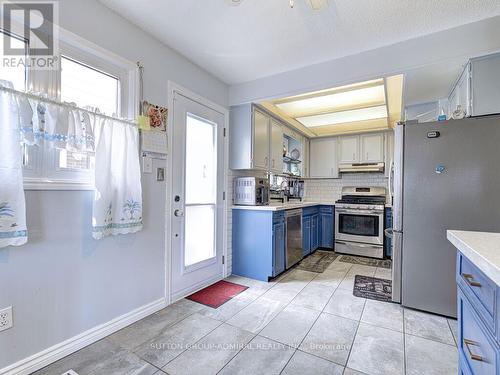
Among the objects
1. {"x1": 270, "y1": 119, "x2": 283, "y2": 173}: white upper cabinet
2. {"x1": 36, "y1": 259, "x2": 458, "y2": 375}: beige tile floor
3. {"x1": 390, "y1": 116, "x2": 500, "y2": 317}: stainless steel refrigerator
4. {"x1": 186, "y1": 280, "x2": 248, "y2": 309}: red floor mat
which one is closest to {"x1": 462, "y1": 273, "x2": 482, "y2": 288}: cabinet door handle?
{"x1": 36, "y1": 259, "x2": 458, "y2": 375}: beige tile floor

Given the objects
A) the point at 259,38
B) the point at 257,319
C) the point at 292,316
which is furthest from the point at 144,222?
the point at 259,38

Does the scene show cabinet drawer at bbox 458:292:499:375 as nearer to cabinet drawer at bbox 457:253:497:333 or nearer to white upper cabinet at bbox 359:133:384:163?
cabinet drawer at bbox 457:253:497:333

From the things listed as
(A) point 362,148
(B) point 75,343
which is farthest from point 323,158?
(B) point 75,343

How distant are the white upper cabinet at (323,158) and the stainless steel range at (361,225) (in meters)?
0.74

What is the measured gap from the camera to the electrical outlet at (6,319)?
145 cm

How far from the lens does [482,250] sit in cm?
92

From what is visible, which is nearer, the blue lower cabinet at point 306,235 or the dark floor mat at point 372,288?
the dark floor mat at point 372,288

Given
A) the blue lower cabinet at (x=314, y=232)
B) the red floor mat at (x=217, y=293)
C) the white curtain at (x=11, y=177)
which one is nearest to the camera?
the white curtain at (x=11, y=177)

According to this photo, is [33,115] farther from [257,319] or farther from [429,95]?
[429,95]

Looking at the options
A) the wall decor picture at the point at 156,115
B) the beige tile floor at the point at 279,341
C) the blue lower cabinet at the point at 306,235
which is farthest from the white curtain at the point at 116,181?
the blue lower cabinet at the point at 306,235

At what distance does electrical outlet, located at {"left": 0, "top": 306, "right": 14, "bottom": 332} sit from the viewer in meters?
1.45

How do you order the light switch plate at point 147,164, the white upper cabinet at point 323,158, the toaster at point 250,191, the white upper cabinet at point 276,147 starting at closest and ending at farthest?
the light switch plate at point 147,164
the toaster at point 250,191
the white upper cabinet at point 276,147
the white upper cabinet at point 323,158

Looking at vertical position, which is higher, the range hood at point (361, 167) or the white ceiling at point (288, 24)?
the white ceiling at point (288, 24)

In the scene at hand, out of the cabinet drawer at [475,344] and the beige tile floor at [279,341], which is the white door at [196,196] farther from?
the cabinet drawer at [475,344]
